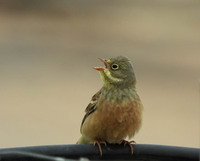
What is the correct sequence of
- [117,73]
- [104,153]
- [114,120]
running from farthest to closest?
1. [117,73]
2. [114,120]
3. [104,153]

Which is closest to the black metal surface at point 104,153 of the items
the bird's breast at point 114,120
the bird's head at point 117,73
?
the bird's breast at point 114,120

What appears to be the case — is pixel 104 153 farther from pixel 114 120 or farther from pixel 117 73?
pixel 117 73

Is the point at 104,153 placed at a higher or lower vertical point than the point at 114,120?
lower

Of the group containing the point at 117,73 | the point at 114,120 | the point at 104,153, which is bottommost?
the point at 104,153

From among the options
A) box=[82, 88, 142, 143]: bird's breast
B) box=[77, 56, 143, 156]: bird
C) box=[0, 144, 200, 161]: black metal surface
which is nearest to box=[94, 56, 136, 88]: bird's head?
box=[77, 56, 143, 156]: bird

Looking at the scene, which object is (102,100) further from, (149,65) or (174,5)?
(174,5)

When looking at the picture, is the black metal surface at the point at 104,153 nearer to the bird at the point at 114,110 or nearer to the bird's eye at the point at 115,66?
the bird at the point at 114,110

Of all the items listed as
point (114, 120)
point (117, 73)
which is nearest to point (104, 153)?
point (114, 120)

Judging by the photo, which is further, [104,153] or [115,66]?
[115,66]
